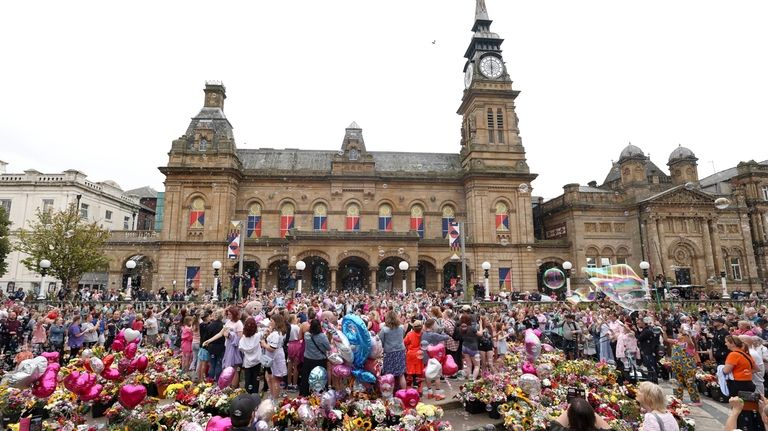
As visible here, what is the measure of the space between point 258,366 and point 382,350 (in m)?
2.78

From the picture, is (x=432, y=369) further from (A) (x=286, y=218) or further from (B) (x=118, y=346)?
(A) (x=286, y=218)

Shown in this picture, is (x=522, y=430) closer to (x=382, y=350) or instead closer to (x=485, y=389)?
(x=485, y=389)

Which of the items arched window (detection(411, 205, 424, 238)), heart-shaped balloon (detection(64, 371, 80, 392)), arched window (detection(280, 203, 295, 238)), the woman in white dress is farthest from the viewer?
arched window (detection(411, 205, 424, 238))

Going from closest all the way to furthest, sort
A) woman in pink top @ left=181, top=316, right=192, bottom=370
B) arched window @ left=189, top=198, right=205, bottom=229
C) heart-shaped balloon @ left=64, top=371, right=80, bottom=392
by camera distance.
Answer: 1. heart-shaped balloon @ left=64, top=371, right=80, bottom=392
2. woman in pink top @ left=181, top=316, right=192, bottom=370
3. arched window @ left=189, top=198, right=205, bottom=229

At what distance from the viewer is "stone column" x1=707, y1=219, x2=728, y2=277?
122 ft

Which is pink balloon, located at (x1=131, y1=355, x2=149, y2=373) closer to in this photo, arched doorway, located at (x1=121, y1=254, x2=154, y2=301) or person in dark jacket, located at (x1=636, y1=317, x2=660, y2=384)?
person in dark jacket, located at (x1=636, y1=317, x2=660, y2=384)

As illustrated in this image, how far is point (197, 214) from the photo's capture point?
1353 inches

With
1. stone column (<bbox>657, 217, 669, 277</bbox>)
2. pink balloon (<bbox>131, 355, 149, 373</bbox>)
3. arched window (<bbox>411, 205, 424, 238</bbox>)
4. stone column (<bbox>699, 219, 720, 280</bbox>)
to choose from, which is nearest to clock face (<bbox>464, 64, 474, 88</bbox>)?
arched window (<bbox>411, 205, 424, 238</bbox>)

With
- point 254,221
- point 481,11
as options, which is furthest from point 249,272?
point 481,11

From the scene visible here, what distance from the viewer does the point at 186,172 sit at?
34.4 meters

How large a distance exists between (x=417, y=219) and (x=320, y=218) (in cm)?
890

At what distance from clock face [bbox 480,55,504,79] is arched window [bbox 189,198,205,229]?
29.0 metres

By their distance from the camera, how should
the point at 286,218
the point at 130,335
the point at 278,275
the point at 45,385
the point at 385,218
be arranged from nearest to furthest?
the point at 45,385 < the point at 130,335 < the point at 278,275 < the point at 286,218 < the point at 385,218

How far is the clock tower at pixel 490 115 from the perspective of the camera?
1489 inches
